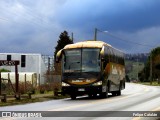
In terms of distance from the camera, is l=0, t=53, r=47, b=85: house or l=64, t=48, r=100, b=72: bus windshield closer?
l=64, t=48, r=100, b=72: bus windshield

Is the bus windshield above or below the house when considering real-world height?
below

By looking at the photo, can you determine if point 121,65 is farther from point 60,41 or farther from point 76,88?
point 60,41

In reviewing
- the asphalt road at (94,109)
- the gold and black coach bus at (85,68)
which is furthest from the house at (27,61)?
the asphalt road at (94,109)

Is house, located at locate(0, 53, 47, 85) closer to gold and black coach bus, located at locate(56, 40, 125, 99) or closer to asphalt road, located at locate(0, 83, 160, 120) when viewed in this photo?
gold and black coach bus, located at locate(56, 40, 125, 99)

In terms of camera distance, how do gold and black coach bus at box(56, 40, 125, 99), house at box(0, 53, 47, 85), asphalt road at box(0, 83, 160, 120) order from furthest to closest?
house at box(0, 53, 47, 85) < gold and black coach bus at box(56, 40, 125, 99) < asphalt road at box(0, 83, 160, 120)

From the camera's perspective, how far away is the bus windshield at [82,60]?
31.6m

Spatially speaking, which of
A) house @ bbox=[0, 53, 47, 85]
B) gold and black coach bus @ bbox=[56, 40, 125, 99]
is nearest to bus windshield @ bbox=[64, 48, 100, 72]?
gold and black coach bus @ bbox=[56, 40, 125, 99]

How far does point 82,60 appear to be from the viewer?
3178 centimetres

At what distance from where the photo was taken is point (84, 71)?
31453mm

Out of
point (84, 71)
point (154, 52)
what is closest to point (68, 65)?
point (84, 71)

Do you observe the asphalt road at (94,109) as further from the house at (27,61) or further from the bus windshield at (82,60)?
the house at (27,61)

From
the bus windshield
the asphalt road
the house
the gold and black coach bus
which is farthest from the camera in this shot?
the house

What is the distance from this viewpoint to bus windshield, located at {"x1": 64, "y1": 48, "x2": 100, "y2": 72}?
31.6 m

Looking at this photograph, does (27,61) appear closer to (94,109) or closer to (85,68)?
(85,68)
